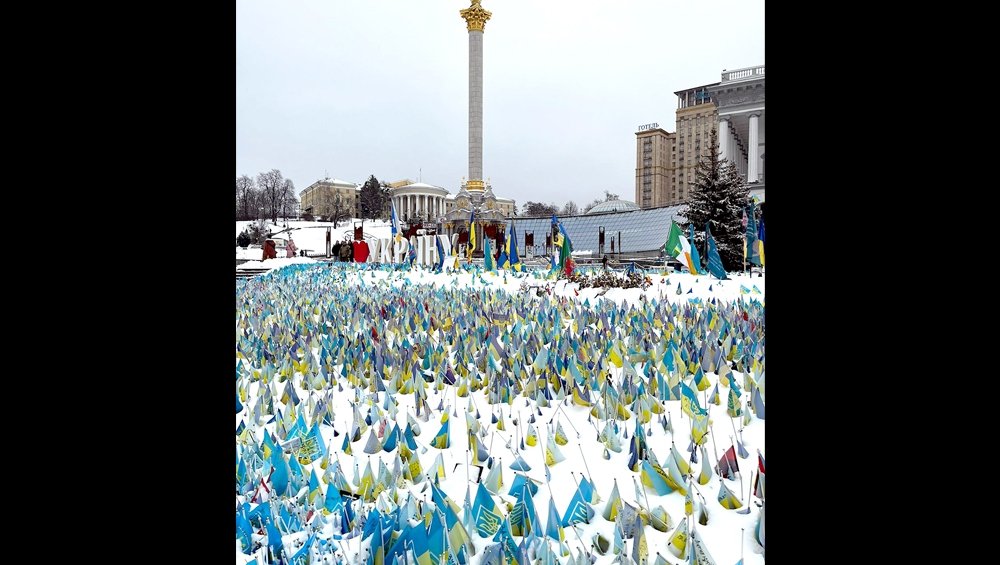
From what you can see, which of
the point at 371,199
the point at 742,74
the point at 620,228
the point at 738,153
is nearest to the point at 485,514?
the point at 620,228

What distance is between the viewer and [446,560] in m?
2.34

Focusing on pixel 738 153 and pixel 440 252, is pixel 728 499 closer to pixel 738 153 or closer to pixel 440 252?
pixel 440 252

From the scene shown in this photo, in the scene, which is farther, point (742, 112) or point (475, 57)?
point (742, 112)

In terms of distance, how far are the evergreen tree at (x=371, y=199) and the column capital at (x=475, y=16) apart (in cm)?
4552

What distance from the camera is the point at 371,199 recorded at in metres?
80.9

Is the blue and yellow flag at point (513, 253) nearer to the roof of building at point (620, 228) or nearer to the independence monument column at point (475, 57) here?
the roof of building at point (620, 228)

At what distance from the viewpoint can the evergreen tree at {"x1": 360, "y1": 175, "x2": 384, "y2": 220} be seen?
265ft

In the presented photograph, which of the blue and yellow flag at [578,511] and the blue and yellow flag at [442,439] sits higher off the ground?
the blue and yellow flag at [442,439]

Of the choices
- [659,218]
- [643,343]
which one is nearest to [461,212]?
[659,218]

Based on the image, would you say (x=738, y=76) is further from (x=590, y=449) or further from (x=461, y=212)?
(x=590, y=449)

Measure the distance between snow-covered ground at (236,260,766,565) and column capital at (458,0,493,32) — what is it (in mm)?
33457

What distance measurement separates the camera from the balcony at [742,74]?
44.7 meters

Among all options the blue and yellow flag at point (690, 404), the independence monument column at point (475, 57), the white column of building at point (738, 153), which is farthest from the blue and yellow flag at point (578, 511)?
the white column of building at point (738, 153)

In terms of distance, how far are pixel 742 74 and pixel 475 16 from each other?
74.6ft
